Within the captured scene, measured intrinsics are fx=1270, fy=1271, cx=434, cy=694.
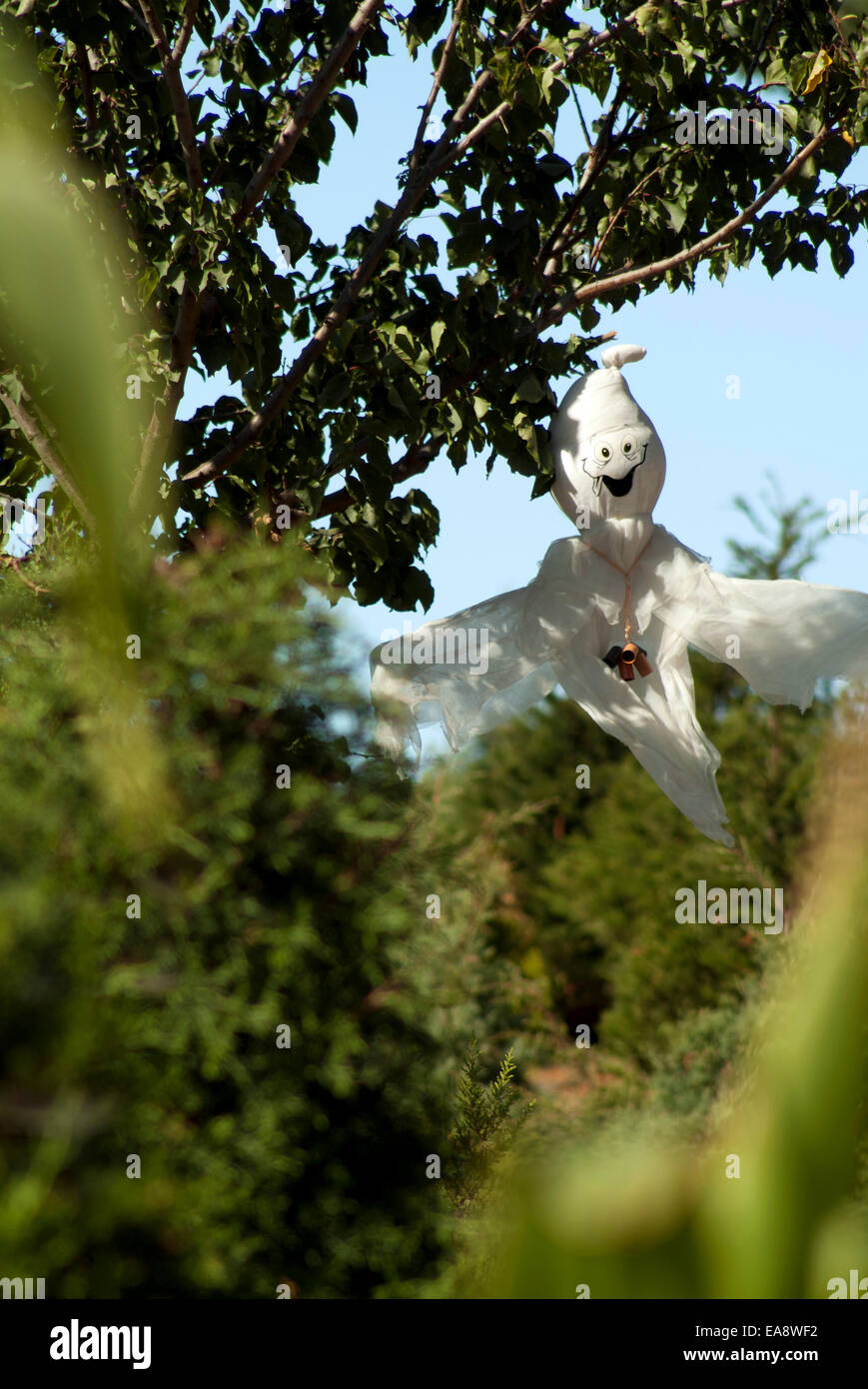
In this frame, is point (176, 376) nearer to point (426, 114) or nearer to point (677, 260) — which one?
point (426, 114)

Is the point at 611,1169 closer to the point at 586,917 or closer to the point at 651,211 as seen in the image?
the point at 651,211

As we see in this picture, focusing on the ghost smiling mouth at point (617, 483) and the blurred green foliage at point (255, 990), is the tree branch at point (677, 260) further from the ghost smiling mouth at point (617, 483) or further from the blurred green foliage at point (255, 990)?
the blurred green foliage at point (255, 990)

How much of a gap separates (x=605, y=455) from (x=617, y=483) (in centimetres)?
10

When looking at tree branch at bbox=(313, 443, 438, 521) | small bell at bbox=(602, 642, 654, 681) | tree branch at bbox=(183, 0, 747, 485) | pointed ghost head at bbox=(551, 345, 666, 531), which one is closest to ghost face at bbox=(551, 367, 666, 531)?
pointed ghost head at bbox=(551, 345, 666, 531)

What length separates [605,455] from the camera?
3932mm

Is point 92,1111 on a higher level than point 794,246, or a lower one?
lower


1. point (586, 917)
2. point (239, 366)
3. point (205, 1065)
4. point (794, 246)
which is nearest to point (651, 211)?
point (794, 246)

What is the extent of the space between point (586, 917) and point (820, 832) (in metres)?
12.4

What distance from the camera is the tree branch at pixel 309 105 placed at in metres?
3.97

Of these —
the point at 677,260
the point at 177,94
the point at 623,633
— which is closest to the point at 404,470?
the point at 623,633

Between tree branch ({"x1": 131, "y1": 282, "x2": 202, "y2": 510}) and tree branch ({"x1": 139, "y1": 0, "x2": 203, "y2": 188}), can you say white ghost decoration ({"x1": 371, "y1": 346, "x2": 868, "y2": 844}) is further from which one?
tree branch ({"x1": 139, "y1": 0, "x2": 203, "y2": 188})

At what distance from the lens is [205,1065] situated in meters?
1.31

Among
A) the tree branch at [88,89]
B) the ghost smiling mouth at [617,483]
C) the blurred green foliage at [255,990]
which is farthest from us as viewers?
the tree branch at [88,89]

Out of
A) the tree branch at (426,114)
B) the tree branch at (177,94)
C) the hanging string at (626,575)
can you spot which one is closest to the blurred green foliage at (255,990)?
the hanging string at (626,575)
